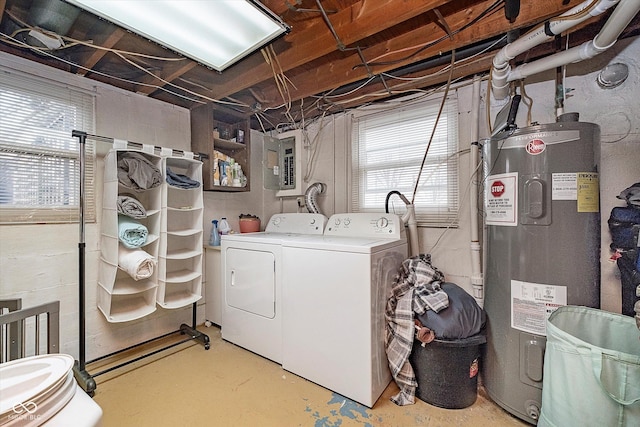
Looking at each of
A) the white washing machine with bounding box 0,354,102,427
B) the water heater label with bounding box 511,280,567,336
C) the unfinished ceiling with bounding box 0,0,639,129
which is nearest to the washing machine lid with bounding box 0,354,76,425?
the white washing machine with bounding box 0,354,102,427

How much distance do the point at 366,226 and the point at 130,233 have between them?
1858 millimetres

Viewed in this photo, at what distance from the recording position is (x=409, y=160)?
2.46 metres

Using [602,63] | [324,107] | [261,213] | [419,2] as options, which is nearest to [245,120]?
[324,107]

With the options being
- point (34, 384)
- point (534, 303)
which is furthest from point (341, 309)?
point (34, 384)

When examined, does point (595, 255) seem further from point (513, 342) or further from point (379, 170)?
point (379, 170)

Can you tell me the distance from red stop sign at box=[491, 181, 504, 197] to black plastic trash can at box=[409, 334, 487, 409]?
896 millimetres

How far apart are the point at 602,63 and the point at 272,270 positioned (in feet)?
8.82

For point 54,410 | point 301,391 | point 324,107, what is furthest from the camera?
point 324,107

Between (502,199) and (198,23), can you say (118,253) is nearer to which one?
(198,23)

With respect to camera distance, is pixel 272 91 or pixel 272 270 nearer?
pixel 272 270

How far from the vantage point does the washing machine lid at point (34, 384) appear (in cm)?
74

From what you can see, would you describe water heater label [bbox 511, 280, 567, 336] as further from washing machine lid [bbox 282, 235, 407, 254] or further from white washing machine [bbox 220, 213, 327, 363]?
white washing machine [bbox 220, 213, 327, 363]

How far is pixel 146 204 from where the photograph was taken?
2422 mm

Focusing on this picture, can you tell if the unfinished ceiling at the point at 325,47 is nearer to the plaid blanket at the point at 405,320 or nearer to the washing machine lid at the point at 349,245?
the washing machine lid at the point at 349,245
